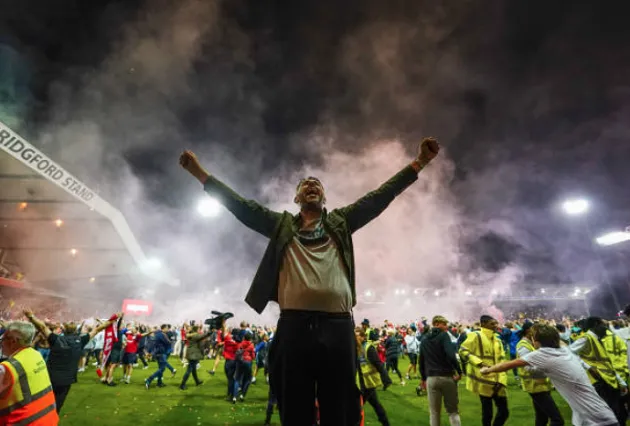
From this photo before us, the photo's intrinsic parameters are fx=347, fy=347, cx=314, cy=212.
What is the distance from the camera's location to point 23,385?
3.90m

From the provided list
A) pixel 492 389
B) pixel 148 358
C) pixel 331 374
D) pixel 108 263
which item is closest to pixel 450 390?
pixel 492 389

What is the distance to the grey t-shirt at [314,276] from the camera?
2.04 metres

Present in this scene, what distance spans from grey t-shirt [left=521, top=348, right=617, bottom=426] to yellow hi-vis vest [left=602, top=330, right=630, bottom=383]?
4.97 m

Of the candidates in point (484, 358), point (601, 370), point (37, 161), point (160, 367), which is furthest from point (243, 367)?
point (37, 161)

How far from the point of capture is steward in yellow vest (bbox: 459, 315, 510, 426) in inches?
267

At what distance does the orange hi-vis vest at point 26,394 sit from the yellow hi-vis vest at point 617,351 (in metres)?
10.5

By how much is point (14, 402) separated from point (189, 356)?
10.2 metres

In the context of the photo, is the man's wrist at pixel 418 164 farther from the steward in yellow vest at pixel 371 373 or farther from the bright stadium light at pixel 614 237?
the bright stadium light at pixel 614 237

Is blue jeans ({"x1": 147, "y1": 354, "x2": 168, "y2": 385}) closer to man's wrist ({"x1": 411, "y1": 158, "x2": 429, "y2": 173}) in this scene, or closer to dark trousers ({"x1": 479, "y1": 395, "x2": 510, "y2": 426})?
dark trousers ({"x1": 479, "y1": 395, "x2": 510, "y2": 426})

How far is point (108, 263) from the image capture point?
3262cm

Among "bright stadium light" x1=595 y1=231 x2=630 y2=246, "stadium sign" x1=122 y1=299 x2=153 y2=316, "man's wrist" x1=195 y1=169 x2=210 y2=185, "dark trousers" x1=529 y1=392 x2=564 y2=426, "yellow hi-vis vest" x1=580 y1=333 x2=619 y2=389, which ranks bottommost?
"dark trousers" x1=529 y1=392 x2=564 y2=426

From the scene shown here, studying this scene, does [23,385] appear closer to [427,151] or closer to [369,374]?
[427,151]

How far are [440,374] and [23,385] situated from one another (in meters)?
6.75

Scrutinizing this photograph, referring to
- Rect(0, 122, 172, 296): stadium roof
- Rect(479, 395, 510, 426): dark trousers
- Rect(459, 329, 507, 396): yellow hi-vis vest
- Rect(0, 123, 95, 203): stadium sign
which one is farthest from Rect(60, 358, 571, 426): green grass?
Rect(0, 122, 172, 296): stadium roof
